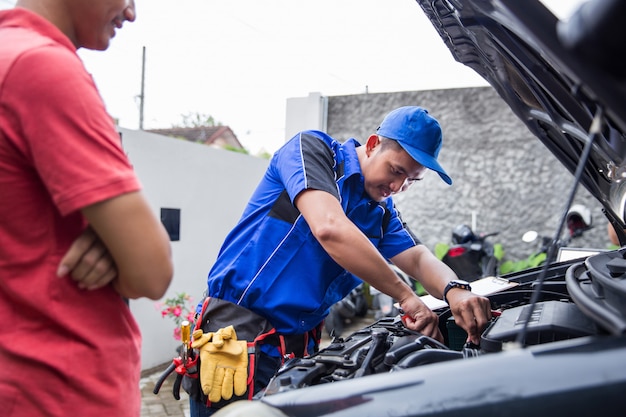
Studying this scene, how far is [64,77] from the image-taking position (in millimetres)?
948

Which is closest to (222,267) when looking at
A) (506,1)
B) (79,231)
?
(79,231)

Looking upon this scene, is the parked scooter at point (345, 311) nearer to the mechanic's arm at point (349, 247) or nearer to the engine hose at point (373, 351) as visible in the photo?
the mechanic's arm at point (349, 247)

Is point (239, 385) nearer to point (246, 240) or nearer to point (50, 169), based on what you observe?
point (246, 240)

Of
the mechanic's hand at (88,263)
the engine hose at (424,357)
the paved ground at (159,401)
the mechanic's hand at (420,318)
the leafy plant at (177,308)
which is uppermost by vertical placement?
the mechanic's hand at (88,263)

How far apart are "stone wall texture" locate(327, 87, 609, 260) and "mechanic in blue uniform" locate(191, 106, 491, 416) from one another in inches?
272

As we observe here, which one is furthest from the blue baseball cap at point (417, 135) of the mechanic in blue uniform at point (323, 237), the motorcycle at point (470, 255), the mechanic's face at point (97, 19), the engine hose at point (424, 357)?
the motorcycle at point (470, 255)

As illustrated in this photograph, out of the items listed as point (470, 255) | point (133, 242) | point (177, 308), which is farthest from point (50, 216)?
point (470, 255)

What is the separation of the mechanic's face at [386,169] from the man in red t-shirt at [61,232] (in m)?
1.25

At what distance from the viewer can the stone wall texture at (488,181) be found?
8508 mm

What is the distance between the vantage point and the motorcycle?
7562 mm

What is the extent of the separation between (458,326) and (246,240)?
35.1 inches

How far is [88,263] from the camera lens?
101 cm

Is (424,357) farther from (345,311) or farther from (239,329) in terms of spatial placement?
(345,311)

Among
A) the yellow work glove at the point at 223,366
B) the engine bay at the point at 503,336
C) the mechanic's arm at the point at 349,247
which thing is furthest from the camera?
the yellow work glove at the point at 223,366
